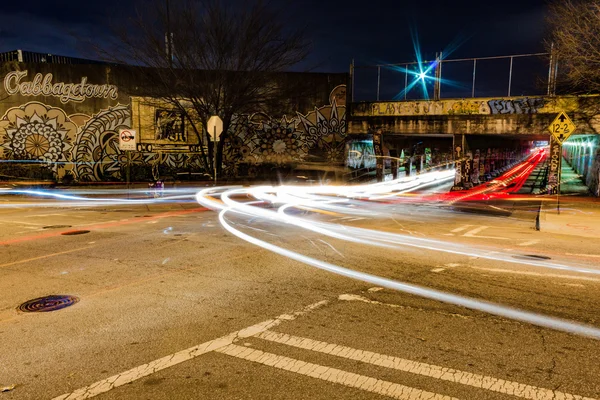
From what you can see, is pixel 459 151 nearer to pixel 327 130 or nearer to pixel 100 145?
pixel 327 130

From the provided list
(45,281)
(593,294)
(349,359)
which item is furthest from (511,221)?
(45,281)

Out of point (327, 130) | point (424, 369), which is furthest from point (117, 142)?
point (424, 369)

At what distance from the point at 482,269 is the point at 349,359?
4.32 metres

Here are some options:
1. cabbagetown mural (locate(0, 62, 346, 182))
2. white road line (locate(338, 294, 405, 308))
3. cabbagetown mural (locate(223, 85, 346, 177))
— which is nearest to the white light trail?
white road line (locate(338, 294, 405, 308))

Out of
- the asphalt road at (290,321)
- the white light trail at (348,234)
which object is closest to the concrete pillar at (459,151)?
the white light trail at (348,234)

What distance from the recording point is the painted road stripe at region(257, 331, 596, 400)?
3814 mm

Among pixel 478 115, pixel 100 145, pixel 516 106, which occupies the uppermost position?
pixel 516 106

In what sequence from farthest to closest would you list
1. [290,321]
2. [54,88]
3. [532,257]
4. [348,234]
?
[54,88]
[348,234]
[532,257]
[290,321]

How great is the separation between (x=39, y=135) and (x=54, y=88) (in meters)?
2.86

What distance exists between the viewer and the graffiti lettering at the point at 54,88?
26672 millimetres

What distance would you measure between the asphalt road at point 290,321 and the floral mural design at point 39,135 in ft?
61.3

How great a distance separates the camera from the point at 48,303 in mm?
6129

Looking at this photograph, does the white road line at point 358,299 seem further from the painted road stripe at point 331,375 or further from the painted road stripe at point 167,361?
the painted road stripe at point 331,375

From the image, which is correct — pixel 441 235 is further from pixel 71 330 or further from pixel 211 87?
pixel 211 87
